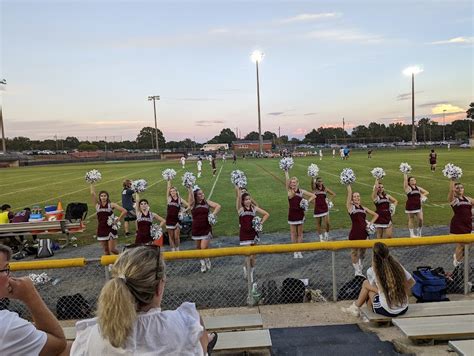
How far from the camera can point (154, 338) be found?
6.21ft

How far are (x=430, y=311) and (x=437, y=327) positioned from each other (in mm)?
486

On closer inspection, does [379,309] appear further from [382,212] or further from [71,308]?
[71,308]

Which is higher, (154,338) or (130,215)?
(154,338)

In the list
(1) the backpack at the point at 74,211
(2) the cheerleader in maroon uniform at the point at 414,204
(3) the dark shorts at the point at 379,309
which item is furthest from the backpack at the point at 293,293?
(1) the backpack at the point at 74,211

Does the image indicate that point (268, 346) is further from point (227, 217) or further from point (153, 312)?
point (227, 217)

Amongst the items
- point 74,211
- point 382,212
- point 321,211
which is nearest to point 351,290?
point 382,212

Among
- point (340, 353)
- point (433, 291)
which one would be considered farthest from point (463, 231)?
point (340, 353)

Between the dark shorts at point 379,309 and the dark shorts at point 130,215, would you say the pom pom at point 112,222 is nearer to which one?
the dark shorts at point 130,215

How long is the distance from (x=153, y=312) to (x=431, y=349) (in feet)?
10.9

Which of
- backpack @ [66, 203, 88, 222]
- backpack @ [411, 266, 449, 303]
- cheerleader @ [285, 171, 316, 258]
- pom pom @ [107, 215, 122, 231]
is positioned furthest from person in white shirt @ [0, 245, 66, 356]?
backpack @ [66, 203, 88, 222]

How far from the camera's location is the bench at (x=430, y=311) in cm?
449

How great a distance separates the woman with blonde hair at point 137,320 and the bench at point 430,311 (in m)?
3.18

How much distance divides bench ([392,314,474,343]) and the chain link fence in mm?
1252

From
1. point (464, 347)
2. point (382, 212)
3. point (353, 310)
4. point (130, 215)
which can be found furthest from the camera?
point (130, 215)
